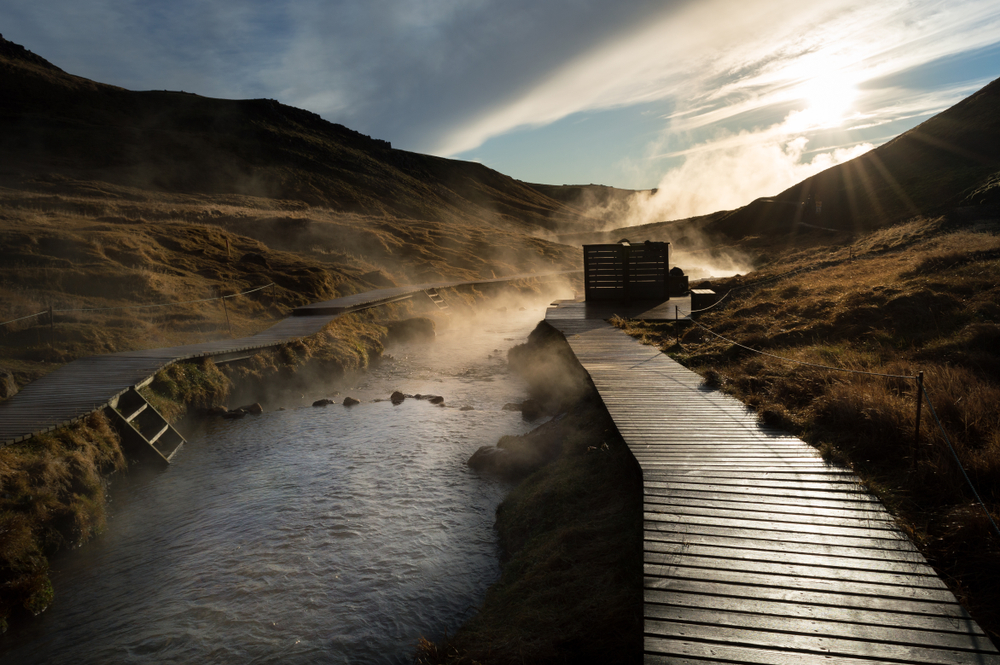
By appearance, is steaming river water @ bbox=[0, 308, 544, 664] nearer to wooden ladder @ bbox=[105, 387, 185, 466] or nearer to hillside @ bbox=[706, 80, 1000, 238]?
wooden ladder @ bbox=[105, 387, 185, 466]

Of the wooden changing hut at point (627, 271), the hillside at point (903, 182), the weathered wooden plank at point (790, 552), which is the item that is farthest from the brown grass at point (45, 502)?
the hillside at point (903, 182)

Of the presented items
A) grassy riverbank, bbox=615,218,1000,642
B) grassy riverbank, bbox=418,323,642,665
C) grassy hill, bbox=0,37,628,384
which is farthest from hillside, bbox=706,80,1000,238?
grassy riverbank, bbox=418,323,642,665

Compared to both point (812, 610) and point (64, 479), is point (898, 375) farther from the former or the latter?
point (64, 479)

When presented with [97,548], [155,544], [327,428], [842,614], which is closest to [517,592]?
[842,614]

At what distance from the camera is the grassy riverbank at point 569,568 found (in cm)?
421

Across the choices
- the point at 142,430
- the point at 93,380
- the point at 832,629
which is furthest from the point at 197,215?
the point at 832,629

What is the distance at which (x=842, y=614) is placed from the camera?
11.2ft

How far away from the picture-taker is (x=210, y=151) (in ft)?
249

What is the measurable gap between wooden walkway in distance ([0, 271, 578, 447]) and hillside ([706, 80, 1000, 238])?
30693 millimetres

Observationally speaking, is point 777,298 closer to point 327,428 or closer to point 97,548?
point 327,428

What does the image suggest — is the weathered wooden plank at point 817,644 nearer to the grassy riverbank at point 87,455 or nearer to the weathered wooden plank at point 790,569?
the weathered wooden plank at point 790,569

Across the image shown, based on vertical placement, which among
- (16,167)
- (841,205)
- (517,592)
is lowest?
(517,592)

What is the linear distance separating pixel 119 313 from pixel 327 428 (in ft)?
26.1

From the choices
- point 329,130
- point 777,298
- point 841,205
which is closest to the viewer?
point 777,298
